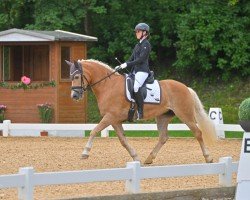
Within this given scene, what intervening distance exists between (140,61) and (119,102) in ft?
2.79

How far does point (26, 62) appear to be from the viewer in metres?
30.7

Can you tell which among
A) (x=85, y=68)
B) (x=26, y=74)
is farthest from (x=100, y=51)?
(x=85, y=68)

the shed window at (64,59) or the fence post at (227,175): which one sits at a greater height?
the shed window at (64,59)

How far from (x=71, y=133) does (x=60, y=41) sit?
363 cm

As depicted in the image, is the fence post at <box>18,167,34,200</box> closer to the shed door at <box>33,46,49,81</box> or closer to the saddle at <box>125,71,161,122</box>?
the saddle at <box>125,71,161,122</box>

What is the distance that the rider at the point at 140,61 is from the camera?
18344 mm

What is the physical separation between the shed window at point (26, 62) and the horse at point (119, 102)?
38.1 feet

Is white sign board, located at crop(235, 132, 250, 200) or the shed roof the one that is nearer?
white sign board, located at crop(235, 132, 250, 200)

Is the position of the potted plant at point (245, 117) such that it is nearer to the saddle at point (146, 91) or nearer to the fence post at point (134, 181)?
the fence post at point (134, 181)

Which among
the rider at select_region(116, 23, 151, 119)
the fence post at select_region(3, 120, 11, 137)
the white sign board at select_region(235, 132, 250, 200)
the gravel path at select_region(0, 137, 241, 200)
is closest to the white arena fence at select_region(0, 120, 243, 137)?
the fence post at select_region(3, 120, 11, 137)

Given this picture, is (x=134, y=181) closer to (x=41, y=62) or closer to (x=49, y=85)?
(x=49, y=85)

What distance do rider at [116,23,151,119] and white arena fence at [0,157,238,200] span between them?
11.8ft

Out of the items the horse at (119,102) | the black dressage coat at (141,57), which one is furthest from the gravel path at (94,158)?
the black dressage coat at (141,57)

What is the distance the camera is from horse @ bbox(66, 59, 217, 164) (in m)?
18.5
